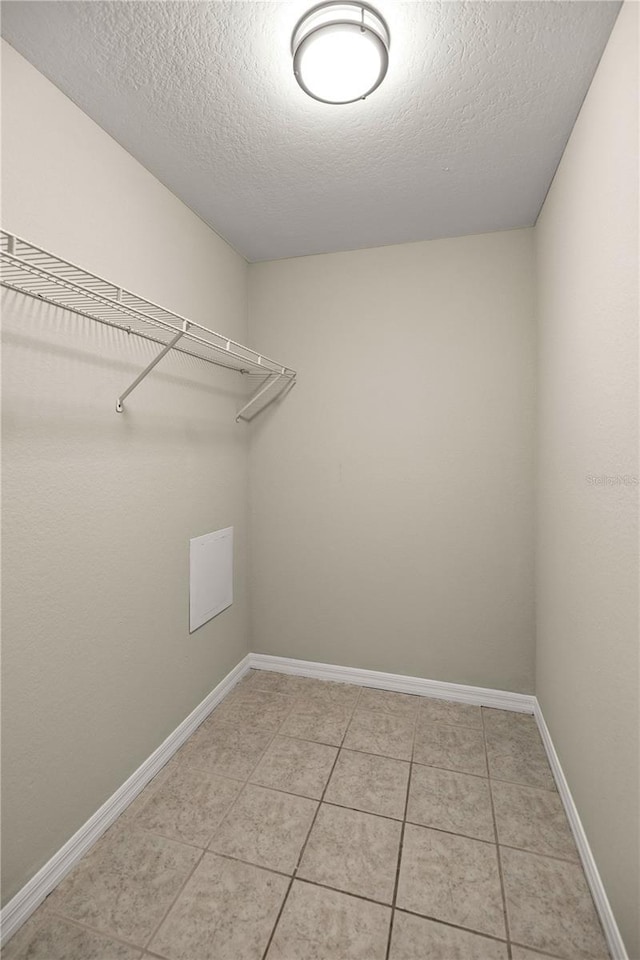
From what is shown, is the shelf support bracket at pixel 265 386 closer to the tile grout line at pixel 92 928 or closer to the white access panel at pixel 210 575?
the white access panel at pixel 210 575

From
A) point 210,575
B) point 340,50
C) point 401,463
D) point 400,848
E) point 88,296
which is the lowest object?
point 400,848

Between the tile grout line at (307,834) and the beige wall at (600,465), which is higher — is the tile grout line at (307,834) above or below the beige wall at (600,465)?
below

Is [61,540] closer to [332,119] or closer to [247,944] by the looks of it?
[247,944]

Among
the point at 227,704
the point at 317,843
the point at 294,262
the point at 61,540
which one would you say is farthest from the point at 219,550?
the point at 294,262

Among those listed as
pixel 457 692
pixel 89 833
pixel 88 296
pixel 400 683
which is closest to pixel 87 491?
pixel 88 296

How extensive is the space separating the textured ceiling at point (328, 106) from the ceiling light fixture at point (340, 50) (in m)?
0.04

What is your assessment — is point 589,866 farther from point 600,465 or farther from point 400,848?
point 600,465

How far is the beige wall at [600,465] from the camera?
1121 millimetres

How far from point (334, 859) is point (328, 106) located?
247 centimetres

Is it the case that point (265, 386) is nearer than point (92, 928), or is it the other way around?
point (92, 928)

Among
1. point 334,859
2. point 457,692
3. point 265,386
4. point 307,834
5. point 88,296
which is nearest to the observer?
point 88,296

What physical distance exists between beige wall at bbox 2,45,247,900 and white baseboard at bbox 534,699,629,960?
1.59 m

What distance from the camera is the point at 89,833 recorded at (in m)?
1.54

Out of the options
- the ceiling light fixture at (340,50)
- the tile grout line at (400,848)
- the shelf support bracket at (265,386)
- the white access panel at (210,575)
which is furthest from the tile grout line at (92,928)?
the ceiling light fixture at (340,50)
